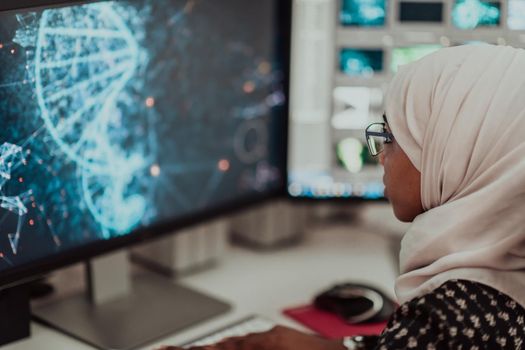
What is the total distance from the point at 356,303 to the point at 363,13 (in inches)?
20.3

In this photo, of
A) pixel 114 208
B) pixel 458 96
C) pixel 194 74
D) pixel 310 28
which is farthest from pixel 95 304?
pixel 458 96

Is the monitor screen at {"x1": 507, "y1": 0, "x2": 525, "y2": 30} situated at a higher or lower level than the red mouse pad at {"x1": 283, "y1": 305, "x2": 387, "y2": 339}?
higher

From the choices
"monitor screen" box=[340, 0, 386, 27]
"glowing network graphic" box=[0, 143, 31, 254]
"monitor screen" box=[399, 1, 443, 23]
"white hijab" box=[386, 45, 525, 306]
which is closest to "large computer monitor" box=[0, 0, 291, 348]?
"glowing network graphic" box=[0, 143, 31, 254]

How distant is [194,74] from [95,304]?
16.3 inches

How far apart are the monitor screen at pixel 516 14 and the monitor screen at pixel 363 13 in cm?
22

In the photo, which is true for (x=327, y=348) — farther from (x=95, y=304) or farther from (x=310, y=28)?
(x=310, y=28)

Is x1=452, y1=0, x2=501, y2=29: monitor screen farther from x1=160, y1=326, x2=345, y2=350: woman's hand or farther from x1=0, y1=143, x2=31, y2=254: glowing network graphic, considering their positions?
x1=0, y1=143, x2=31, y2=254: glowing network graphic

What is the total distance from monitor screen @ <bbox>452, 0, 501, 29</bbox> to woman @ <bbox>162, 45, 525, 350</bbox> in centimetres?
47

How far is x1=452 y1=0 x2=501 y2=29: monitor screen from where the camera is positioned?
1467 millimetres

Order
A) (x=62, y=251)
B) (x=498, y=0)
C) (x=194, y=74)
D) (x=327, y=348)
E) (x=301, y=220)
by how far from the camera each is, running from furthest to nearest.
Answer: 1. (x=301, y=220)
2. (x=498, y=0)
3. (x=194, y=74)
4. (x=62, y=251)
5. (x=327, y=348)

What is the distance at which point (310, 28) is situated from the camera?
4.97 feet

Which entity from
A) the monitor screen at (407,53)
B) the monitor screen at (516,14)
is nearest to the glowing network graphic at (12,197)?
the monitor screen at (407,53)

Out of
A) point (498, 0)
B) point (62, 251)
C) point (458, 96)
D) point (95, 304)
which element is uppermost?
point (498, 0)

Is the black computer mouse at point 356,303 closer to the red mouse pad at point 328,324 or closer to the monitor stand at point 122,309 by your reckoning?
the red mouse pad at point 328,324
